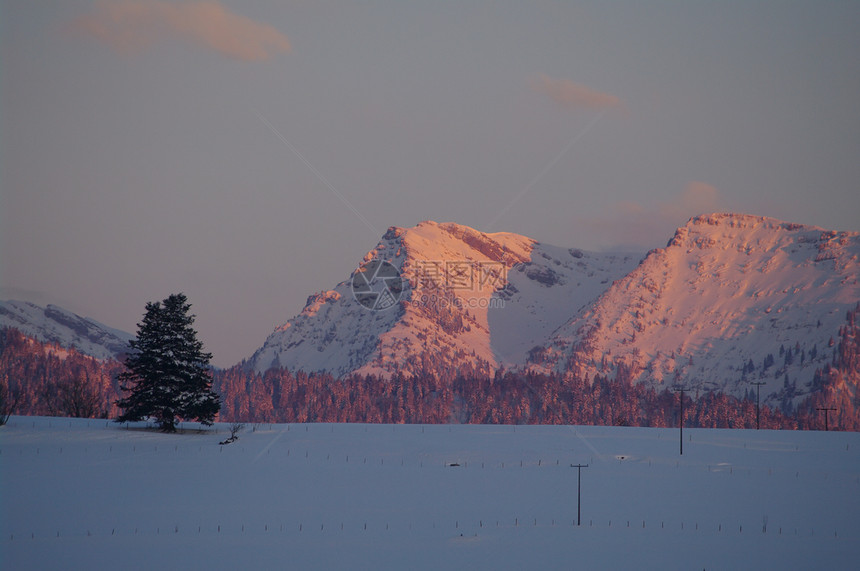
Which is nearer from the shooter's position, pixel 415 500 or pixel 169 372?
pixel 415 500

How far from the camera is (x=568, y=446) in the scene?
8594cm

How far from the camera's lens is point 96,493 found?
6388cm

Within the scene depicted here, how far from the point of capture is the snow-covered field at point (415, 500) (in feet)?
164

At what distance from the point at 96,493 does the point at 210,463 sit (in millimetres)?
11349

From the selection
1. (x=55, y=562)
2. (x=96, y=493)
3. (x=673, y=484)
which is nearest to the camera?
(x=55, y=562)

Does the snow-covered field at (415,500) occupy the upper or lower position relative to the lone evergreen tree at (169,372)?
lower

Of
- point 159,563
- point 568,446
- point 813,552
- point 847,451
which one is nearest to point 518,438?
point 568,446

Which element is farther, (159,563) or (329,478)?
(329,478)

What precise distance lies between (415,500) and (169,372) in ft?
96.5

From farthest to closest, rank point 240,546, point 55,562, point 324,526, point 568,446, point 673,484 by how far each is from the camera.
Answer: point 568,446, point 673,484, point 324,526, point 240,546, point 55,562

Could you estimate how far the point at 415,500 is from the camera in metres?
65.0

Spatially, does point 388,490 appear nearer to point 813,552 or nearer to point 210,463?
point 210,463

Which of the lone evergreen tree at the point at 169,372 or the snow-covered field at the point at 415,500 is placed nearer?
the snow-covered field at the point at 415,500

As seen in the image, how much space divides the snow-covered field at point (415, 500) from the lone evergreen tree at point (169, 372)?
→ 7.95 ft
